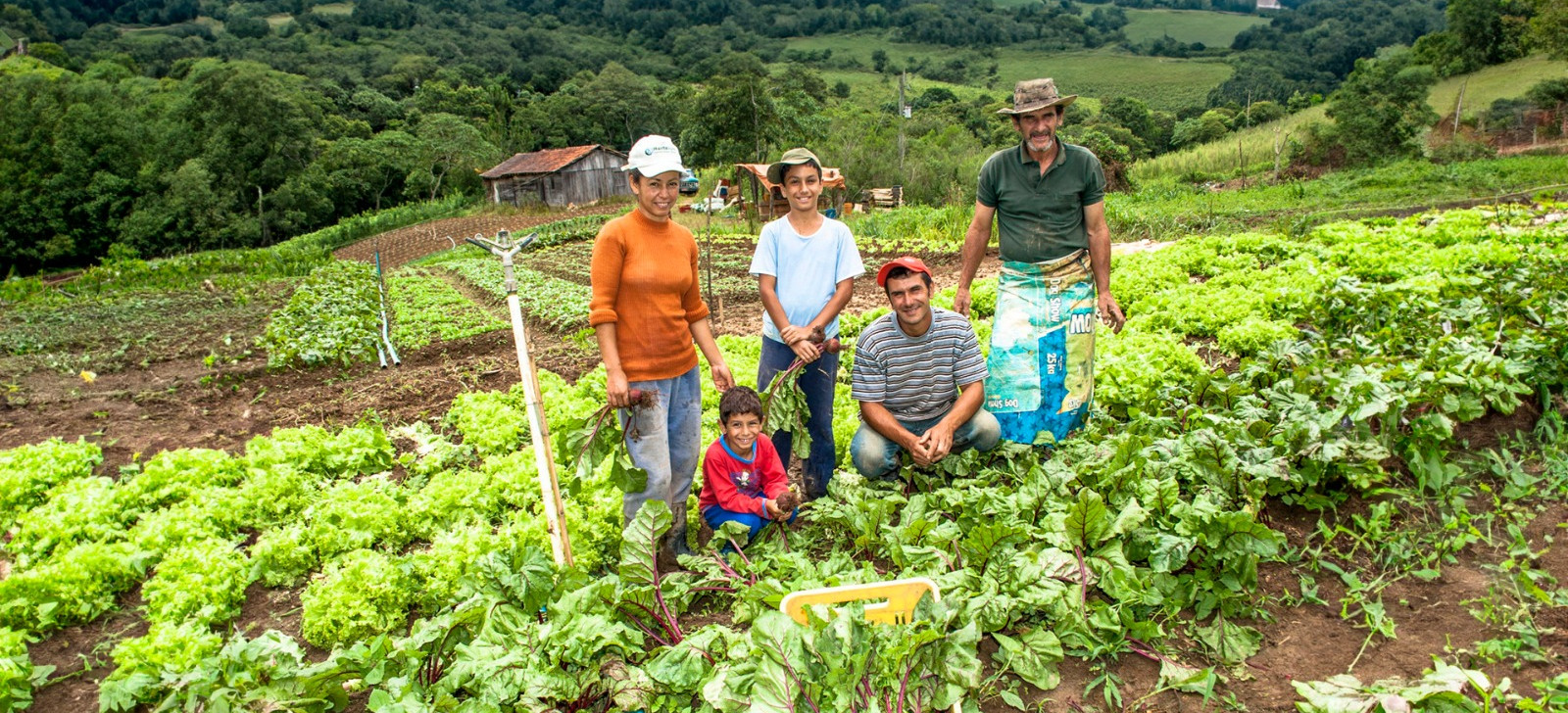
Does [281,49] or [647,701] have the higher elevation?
[281,49]

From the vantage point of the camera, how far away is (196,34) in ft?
366

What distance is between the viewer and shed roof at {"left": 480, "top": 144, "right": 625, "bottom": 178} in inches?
1797

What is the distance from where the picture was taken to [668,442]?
4156mm

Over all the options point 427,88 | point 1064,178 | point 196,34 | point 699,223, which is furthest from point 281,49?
point 1064,178

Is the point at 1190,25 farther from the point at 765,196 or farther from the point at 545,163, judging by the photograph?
the point at 765,196

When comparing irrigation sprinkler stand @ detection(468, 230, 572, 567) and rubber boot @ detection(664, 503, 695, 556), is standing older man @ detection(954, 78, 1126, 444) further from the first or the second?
irrigation sprinkler stand @ detection(468, 230, 572, 567)

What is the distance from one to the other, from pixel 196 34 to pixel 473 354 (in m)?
131

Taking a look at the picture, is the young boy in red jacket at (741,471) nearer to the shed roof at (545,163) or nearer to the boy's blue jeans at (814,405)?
the boy's blue jeans at (814,405)

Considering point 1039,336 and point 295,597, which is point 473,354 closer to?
point 295,597

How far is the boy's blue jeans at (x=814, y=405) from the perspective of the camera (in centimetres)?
452

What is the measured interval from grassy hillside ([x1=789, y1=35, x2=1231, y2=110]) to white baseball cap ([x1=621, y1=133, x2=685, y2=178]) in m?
75.7

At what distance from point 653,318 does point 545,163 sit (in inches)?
1812

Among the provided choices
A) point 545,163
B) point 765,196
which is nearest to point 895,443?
point 765,196

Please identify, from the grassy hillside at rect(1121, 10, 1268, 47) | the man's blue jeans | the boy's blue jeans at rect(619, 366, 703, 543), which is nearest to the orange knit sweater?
the boy's blue jeans at rect(619, 366, 703, 543)
